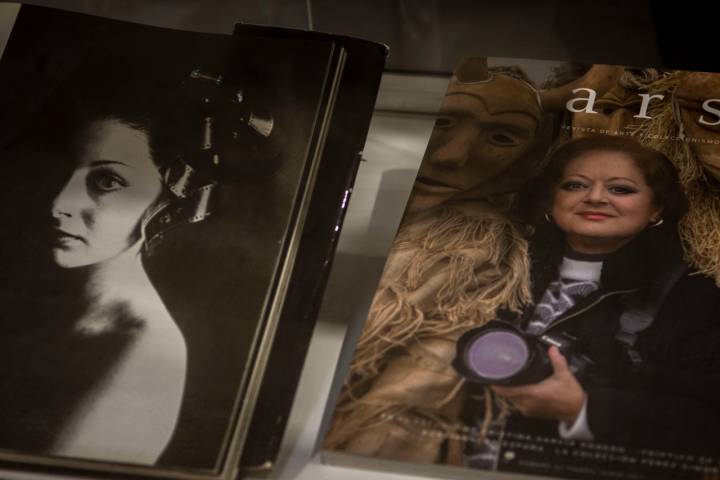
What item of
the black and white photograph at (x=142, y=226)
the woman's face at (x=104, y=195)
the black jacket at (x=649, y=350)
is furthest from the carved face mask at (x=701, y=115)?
the woman's face at (x=104, y=195)

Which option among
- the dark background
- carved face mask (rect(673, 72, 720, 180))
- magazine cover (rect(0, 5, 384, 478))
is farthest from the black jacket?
the dark background

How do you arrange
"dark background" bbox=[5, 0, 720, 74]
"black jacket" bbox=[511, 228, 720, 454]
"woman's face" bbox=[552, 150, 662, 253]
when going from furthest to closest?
"dark background" bbox=[5, 0, 720, 74], "woman's face" bbox=[552, 150, 662, 253], "black jacket" bbox=[511, 228, 720, 454]

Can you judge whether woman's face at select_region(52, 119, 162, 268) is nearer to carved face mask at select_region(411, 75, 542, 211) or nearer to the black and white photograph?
the black and white photograph

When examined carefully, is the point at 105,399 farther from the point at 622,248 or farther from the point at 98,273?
the point at 622,248

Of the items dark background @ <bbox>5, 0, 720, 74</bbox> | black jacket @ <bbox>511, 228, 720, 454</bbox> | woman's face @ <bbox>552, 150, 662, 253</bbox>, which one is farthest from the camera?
dark background @ <bbox>5, 0, 720, 74</bbox>

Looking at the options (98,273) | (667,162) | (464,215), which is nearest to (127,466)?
(98,273)

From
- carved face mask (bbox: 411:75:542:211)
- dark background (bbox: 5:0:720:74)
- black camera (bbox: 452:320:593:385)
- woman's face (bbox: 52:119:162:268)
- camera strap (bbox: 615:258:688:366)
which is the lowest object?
black camera (bbox: 452:320:593:385)

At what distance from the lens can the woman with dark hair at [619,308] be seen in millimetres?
550

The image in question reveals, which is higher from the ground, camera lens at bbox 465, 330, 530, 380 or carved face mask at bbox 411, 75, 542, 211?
carved face mask at bbox 411, 75, 542, 211

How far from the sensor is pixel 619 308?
61 cm

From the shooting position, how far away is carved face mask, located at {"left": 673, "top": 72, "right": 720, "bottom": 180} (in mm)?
713

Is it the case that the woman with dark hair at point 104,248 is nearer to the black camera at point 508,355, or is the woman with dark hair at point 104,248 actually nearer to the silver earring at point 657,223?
the black camera at point 508,355

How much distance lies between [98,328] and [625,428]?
0.39 m

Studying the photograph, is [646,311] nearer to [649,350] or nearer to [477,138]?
[649,350]
